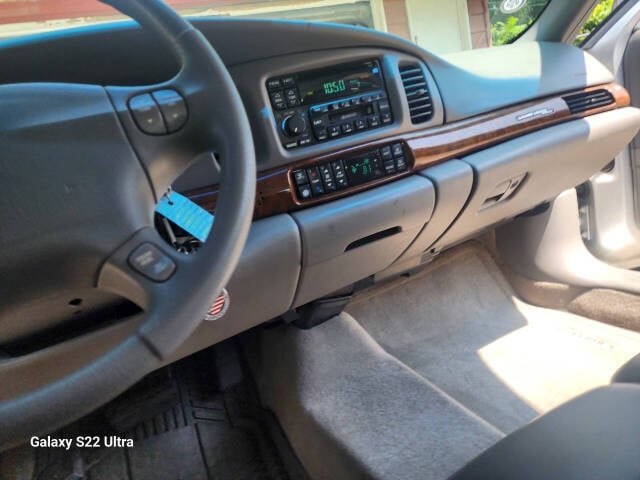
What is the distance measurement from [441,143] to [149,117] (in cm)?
83

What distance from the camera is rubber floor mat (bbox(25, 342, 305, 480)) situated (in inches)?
58.0

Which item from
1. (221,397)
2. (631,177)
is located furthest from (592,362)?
(221,397)

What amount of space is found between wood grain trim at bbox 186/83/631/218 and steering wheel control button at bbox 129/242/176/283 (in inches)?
15.1

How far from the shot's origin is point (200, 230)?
812 millimetres

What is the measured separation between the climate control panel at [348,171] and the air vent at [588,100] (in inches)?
27.1

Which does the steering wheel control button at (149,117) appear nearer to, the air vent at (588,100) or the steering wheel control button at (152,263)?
the steering wheel control button at (152,263)

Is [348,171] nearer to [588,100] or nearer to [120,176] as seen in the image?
[120,176]

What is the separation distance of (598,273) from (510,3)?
987 mm

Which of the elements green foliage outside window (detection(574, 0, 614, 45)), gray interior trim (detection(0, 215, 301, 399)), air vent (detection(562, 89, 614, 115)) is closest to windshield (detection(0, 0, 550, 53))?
green foliage outside window (detection(574, 0, 614, 45))

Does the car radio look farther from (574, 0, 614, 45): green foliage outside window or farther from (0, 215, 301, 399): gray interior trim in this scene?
(574, 0, 614, 45): green foliage outside window

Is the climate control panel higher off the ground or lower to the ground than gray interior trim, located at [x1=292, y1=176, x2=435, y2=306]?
higher

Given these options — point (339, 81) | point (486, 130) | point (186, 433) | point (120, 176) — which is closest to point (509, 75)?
point (486, 130)

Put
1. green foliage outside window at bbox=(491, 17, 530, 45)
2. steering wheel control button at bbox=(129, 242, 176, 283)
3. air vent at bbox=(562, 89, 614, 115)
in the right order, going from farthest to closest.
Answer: green foliage outside window at bbox=(491, 17, 530, 45) < air vent at bbox=(562, 89, 614, 115) < steering wheel control button at bbox=(129, 242, 176, 283)

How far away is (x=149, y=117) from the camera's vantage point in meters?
0.72
